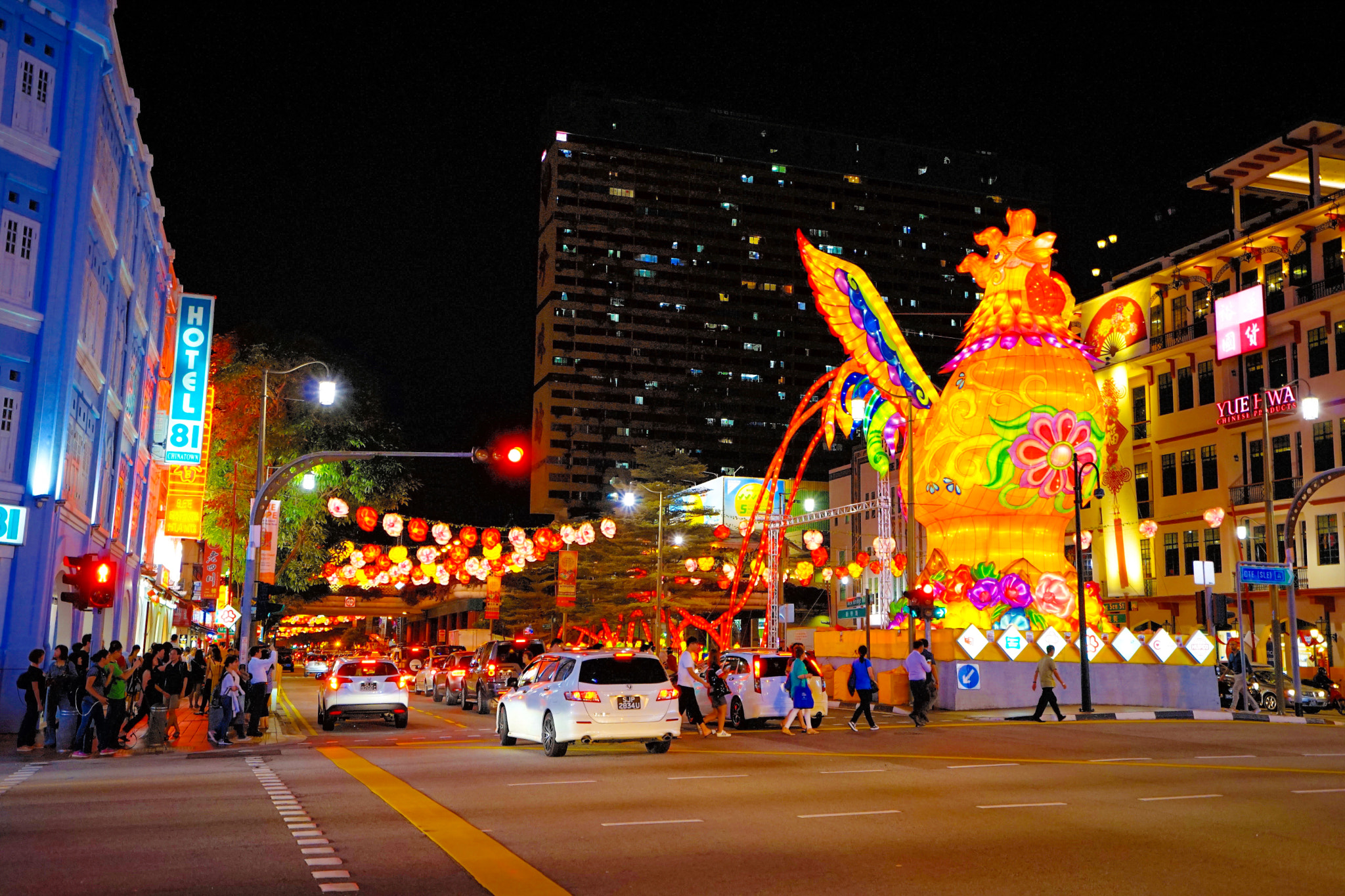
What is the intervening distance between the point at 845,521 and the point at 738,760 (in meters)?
57.6

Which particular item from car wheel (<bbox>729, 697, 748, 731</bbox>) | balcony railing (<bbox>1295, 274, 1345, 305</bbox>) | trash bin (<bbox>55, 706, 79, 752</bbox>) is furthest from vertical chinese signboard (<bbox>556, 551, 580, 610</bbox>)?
trash bin (<bbox>55, 706, 79, 752</bbox>)

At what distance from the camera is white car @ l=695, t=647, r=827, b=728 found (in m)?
24.9

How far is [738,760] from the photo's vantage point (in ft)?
58.1

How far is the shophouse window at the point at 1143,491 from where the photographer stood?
175 feet

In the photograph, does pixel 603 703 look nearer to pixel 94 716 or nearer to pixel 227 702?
pixel 227 702

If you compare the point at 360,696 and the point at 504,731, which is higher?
the point at 360,696

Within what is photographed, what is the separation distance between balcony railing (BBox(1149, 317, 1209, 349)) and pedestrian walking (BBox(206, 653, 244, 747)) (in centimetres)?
4189

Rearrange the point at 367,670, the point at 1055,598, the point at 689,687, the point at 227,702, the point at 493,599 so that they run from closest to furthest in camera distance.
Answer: the point at 227,702
the point at 689,687
the point at 367,670
the point at 1055,598
the point at 493,599

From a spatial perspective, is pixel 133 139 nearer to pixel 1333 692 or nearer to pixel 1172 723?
pixel 1172 723

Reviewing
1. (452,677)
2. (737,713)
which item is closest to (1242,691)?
(737,713)

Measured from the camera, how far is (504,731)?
69.2 ft

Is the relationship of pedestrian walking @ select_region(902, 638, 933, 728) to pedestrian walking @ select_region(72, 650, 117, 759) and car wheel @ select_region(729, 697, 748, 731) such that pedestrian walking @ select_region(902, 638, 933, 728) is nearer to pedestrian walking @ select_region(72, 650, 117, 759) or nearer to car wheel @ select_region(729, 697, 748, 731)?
car wheel @ select_region(729, 697, 748, 731)

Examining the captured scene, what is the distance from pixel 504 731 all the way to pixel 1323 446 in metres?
35.5

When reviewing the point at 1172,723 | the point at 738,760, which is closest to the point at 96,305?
the point at 738,760
